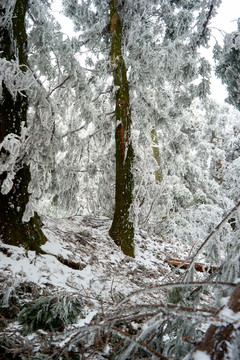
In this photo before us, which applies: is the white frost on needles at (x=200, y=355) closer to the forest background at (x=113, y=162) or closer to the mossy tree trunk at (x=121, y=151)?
the forest background at (x=113, y=162)

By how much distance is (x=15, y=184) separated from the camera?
389 cm

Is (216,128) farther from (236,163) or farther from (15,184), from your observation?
(15,184)

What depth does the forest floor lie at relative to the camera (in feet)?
5.11

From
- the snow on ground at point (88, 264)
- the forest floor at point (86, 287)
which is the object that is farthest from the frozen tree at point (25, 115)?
the forest floor at point (86, 287)

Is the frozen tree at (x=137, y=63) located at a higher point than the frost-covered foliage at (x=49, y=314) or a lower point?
higher

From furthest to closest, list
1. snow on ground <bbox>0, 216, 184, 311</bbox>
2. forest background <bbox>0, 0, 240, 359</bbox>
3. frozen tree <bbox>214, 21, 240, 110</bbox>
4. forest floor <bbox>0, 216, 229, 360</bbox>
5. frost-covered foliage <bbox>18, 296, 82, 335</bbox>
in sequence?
frozen tree <bbox>214, 21, 240, 110</bbox> → snow on ground <bbox>0, 216, 184, 311</bbox> → frost-covered foliage <bbox>18, 296, 82, 335</bbox> → forest background <bbox>0, 0, 240, 359</bbox> → forest floor <bbox>0, 216, 229, 360</bbox>

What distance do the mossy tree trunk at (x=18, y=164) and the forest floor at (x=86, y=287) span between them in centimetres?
25

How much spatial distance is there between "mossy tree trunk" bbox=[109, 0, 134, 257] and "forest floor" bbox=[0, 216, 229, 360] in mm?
379

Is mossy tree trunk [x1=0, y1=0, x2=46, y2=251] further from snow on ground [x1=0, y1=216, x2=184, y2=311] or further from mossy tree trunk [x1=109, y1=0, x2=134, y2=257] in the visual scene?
mossy tree trunk [x1=109, y1=0, x2=134, y2=257]

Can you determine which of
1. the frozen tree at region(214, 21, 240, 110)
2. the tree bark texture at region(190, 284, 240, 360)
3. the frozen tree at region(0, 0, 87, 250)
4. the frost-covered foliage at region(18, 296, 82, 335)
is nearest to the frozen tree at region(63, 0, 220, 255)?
the frozen tree at region(214, 21, 240, 110)

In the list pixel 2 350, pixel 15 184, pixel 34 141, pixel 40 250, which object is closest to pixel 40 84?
pixel 34 141

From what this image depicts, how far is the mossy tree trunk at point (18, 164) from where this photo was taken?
3.73m

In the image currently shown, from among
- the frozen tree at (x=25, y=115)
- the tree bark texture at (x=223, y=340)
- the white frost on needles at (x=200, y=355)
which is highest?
the frozen tree at (x=25, y=115)

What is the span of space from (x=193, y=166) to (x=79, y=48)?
255 inches
